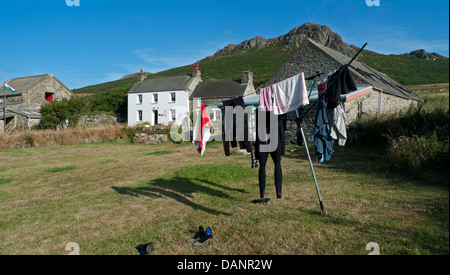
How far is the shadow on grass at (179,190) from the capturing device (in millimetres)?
6527

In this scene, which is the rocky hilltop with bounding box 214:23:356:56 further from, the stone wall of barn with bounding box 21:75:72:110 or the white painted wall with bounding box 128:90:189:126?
the stone wall of barn with bounding box 21:75:72:110

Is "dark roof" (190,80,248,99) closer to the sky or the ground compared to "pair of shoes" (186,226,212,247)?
closer to the sky

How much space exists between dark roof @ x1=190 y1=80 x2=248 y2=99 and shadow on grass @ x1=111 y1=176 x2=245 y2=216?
90.8 ft

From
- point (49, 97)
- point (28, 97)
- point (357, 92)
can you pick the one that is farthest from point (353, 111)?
point (49, 97)

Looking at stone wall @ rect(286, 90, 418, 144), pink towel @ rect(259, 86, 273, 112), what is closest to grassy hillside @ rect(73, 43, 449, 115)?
pink towel @ rect(259, 86, 273, 112)

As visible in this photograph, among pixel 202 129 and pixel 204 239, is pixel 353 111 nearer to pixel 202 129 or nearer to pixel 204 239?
pixel 202 129

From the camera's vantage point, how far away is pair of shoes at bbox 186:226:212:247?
13.1 ft

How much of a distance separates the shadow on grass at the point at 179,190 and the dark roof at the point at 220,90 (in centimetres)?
2766

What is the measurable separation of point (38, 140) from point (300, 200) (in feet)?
74.1

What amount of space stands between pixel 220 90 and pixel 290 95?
3264 centimetres

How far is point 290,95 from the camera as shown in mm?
4891
